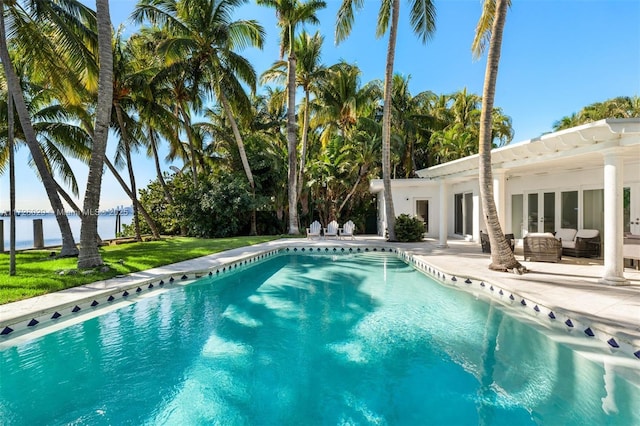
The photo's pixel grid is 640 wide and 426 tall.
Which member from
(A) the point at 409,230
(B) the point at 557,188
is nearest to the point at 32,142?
(A) the point at 409,230

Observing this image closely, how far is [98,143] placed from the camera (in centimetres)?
845

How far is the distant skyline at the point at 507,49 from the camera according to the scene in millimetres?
11273

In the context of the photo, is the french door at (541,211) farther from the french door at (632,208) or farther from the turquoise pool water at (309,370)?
the turquoise pool water at (309,370)

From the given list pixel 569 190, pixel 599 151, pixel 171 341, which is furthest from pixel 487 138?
pixel 171 341

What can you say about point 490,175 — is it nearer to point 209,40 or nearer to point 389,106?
point 389,106

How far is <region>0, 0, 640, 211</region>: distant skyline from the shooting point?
1127cm

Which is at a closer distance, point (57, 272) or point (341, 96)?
point (57, 272)

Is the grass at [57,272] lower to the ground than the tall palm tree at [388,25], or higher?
lower

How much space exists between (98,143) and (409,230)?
12958 mm

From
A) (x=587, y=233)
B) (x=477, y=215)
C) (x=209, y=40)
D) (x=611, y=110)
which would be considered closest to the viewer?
(x=587, y=233)

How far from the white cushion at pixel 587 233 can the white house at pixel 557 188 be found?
23.9 inches

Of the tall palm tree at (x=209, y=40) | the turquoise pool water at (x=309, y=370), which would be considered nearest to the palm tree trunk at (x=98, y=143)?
the turquoise pool water at (x=309, y=370)

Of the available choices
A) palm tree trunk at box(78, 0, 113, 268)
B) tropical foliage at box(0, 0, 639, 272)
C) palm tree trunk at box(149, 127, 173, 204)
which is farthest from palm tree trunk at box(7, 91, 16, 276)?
palm tree trunk at box(149, 127, 173, 204)

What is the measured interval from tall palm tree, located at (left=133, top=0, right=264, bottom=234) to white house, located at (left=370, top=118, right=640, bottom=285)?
959cm
